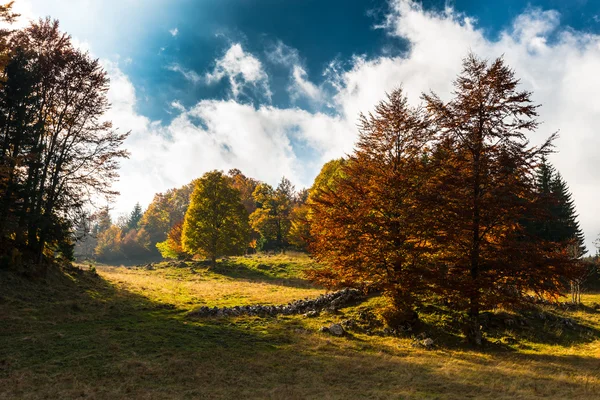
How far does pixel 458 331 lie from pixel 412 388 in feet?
26.5

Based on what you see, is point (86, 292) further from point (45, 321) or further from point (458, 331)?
point (458, 331)

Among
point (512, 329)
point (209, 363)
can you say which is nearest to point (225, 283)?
point (209, 363)

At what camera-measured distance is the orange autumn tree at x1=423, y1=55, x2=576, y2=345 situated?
1348 centimetres

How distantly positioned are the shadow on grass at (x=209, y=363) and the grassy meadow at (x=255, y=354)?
0.04 metres

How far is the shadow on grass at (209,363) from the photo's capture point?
28.8 feet

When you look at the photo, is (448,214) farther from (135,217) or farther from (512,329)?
(135,217)

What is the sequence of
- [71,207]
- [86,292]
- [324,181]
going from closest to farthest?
1. [86,292]
2. [71,207]
3. [324,181]

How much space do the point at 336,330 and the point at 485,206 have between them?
876 centimetres

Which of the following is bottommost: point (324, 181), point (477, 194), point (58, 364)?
point (58, 364)

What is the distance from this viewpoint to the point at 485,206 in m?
14.1

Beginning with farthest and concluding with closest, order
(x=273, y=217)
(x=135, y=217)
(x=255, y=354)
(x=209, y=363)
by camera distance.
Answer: (x=135, y=217)
(x=273, y=217)
(x=255, y=354)
(x=209, y=363)

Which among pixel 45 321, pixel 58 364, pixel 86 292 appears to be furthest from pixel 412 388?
pixel 86 292

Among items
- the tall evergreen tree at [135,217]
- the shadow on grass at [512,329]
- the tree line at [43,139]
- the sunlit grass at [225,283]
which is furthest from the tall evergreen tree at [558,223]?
the tall evergreen tree at [135,217]

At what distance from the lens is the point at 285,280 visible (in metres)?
33.0
